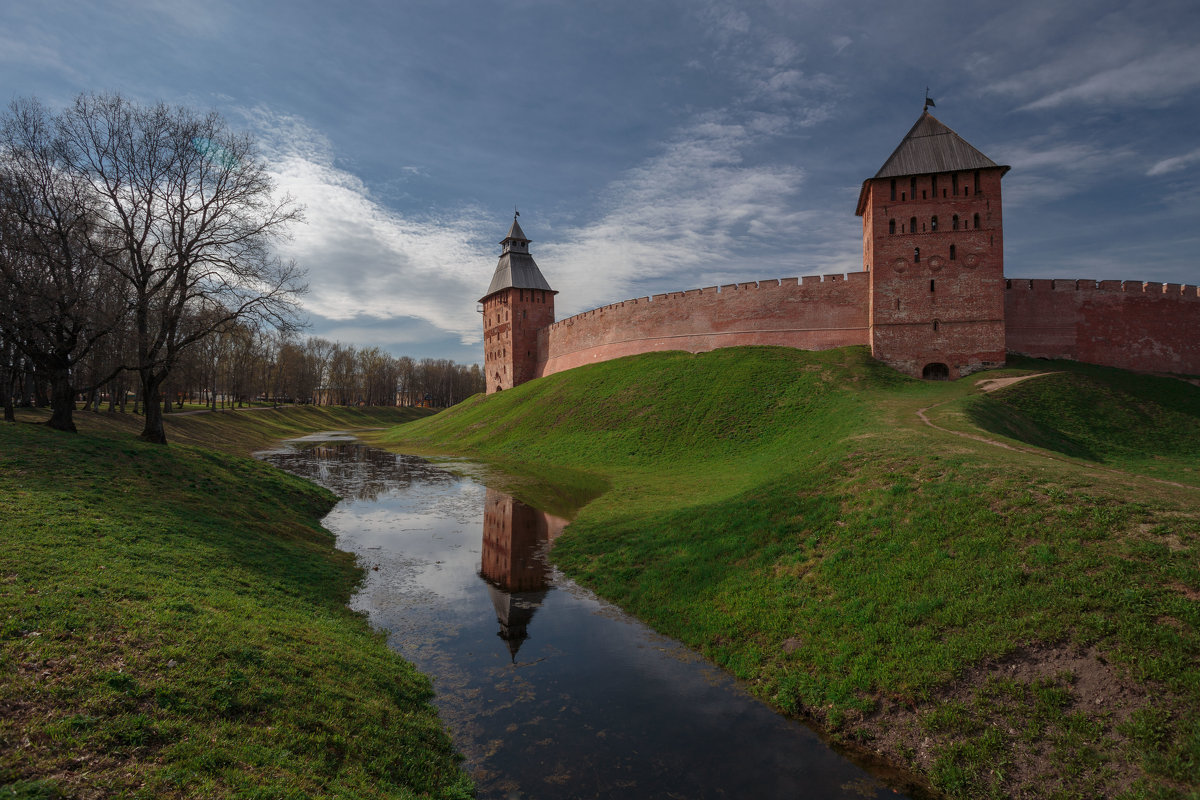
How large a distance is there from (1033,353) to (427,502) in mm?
37801

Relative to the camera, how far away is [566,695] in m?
8.55

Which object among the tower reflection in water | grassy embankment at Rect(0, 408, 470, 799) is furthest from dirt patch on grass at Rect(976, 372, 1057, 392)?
grassy embankment at Rect(0, 408, 470, 799)

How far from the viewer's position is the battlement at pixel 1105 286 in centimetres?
3356

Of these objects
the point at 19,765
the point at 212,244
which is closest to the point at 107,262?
the point at 212,244

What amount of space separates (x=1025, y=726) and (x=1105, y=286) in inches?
1563

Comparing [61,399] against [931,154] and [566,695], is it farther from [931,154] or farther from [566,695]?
[931,154]

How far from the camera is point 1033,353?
115 feet

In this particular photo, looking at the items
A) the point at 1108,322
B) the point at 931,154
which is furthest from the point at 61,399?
Result: the point at 1108,322

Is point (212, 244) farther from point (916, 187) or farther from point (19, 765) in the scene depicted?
point (916, 187)

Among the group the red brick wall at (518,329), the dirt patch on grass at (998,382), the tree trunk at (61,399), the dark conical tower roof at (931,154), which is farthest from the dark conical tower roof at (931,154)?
the tree trunk at (61,399)

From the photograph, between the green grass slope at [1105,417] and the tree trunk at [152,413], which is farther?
the green grass slope at [1105,417]

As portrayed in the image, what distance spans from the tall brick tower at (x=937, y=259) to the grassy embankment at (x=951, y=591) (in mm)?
13140

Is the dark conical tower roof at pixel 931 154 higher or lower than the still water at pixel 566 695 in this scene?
higher

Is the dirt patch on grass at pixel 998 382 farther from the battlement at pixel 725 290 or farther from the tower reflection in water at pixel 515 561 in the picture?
the tower reflection in water at pixel 515 561
